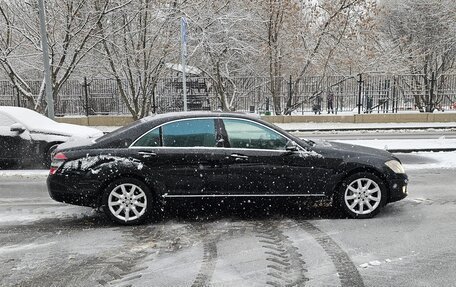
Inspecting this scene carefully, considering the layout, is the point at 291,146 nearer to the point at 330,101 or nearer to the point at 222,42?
the point at 222,42

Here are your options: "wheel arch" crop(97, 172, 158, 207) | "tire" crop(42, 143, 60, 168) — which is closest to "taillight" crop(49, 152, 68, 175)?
→ "wheel arch" crop(97, 172, 158, 207)

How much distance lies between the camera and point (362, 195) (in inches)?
249

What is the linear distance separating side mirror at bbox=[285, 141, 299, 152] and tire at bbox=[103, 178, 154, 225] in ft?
6.46

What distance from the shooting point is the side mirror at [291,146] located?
6166mm

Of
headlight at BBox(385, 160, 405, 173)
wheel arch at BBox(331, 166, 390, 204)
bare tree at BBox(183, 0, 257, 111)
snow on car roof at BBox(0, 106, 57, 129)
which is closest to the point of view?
wheel arch at BBox(331, 166, 390, 204)

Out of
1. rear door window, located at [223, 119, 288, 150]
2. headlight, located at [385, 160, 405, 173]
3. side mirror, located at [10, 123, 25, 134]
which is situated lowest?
headlight, located at [385, 160, 405, 173]

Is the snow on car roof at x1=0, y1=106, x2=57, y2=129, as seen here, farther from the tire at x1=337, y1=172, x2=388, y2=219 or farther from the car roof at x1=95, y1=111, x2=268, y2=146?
the tire at x1=337, y1=172, x2=388, y2=219

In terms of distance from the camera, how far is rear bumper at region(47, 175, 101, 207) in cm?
604

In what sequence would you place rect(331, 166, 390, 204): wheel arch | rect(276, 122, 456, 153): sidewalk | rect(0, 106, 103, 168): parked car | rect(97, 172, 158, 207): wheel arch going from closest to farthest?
1. rect(97, 172, 158, 207): wheel arch
2. rect(331, 166, 390, 204): wheel arch
3. rect(0, 106, 103, 168): parked car
4. rect(276, 122, 456, 153): sidewalk

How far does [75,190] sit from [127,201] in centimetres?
71

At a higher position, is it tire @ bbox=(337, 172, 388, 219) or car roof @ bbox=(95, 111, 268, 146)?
car roof @ bbox=(95, 111, 268, 146)

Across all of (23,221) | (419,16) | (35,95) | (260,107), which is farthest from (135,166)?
(419,16)

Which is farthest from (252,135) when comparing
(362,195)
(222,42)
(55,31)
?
(222,42)

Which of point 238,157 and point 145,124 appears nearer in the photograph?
point 238,157
